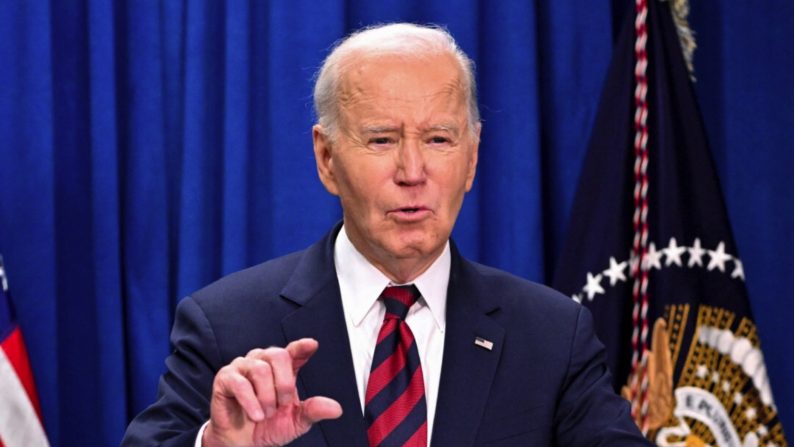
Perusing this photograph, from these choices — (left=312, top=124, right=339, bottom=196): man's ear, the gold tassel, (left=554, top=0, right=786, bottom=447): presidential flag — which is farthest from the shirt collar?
the gold tassel

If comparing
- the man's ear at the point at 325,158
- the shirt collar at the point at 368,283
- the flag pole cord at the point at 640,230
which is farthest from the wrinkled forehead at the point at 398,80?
the flag pole cord at the point at 640,230

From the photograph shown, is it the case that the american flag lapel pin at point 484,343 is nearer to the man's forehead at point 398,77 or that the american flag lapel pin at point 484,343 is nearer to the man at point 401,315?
the man at point 401,315

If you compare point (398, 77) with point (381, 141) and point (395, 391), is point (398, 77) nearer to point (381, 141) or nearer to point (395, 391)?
point (381, 141)

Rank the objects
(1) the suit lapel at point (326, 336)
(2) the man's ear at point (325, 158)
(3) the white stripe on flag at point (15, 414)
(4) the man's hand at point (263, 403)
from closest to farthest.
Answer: (4) the man's hand at point (263, 403)
(1) the suit lapel at point (326, 336)
(2) the man's ear at point (325, 158)
(3) the white stripe on flag at point (15, 414)

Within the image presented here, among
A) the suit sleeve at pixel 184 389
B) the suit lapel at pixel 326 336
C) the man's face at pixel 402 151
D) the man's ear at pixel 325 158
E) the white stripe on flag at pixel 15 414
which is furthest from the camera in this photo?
the white stripe on flag at pixel 15 414

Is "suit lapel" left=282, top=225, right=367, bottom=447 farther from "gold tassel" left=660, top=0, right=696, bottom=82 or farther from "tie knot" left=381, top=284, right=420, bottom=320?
"gold tassel" left=660, top=0, right=696, bottom=82

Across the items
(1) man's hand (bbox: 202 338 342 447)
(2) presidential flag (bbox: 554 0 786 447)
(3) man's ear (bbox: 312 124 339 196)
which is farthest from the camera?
(2) presidential flag (bbox: 554 0 786 447)

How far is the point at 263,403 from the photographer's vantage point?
164cm

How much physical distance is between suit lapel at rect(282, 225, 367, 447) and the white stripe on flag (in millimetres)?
1085

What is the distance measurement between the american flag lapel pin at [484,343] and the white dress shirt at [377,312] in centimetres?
7

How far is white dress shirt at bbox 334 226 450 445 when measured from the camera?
2.20 metres

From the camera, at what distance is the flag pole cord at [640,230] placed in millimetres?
3186

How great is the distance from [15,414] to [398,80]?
148cm

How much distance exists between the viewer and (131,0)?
131 inches
